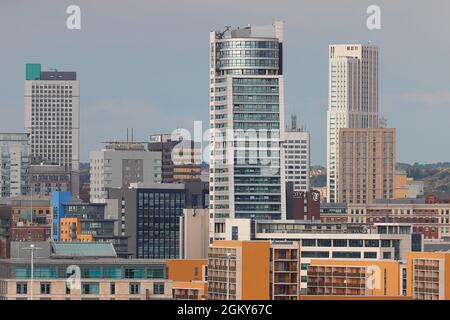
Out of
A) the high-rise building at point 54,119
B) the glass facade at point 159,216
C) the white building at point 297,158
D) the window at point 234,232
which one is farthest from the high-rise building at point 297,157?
the window at point 234,232

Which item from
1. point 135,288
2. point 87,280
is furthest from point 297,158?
point 135,288

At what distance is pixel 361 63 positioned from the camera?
228ft

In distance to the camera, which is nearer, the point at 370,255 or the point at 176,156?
the point at 370,255

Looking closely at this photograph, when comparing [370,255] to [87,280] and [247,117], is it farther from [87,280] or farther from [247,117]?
[87,280]

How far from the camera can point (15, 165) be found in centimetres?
8012

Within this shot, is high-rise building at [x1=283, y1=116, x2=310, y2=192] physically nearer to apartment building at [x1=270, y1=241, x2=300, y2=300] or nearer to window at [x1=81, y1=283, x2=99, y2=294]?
apartment building at [x1=270, y1=241, x2=300, y2=300]

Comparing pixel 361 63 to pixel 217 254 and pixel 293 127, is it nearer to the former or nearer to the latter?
pixel 293 127

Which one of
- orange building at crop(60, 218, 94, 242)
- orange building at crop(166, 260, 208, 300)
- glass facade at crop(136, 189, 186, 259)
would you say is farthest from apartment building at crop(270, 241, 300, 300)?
glass facade at crop(136, 189, 186, 259)

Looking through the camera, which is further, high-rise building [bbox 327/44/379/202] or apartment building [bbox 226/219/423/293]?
high-rise building [bbox 327/44/379/202]

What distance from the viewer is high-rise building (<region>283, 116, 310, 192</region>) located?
78625 mm

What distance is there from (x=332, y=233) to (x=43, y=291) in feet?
89.3

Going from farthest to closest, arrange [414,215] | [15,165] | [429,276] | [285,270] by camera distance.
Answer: [15,165] → [414,215] → [285,270] → [429,276]

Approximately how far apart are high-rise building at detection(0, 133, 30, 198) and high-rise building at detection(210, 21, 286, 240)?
16335mm

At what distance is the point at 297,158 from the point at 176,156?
6.05m
